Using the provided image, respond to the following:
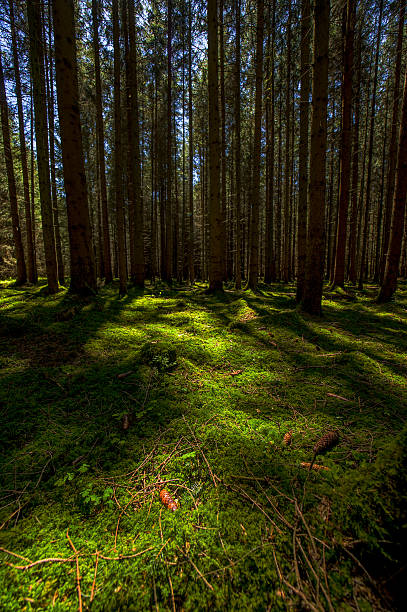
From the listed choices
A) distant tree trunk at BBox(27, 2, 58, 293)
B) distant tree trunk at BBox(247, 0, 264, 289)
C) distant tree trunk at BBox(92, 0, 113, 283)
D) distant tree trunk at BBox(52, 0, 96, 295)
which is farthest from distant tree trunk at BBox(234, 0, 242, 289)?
distant tree trunk at BBox(27, 2, 58, 293)

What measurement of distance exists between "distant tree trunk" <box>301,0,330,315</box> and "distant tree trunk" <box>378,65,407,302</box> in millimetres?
3697

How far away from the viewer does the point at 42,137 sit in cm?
793

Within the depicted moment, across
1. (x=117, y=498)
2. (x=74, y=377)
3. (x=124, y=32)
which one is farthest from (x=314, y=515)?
(x=124, y=32)

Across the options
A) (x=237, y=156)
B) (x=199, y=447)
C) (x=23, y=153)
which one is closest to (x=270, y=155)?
(x=237, y=156)

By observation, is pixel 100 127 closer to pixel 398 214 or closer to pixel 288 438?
pixel 398 214

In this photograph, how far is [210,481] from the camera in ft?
5.63

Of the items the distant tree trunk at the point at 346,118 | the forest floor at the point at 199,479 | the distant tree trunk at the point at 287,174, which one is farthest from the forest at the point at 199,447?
the distant tree trunk at the point at 287,174

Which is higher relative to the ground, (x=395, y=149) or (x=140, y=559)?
(x=395, y=149)

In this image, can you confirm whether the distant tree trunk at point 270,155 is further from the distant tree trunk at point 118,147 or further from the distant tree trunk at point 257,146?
the distant tree trunk at point 118,147

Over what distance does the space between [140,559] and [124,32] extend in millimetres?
14166

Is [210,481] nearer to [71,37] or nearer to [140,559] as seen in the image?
[140,559]

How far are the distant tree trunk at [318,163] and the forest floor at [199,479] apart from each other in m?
2.13

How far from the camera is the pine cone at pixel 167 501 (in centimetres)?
154

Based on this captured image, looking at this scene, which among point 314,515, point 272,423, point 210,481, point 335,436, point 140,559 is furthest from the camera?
point 272,423
